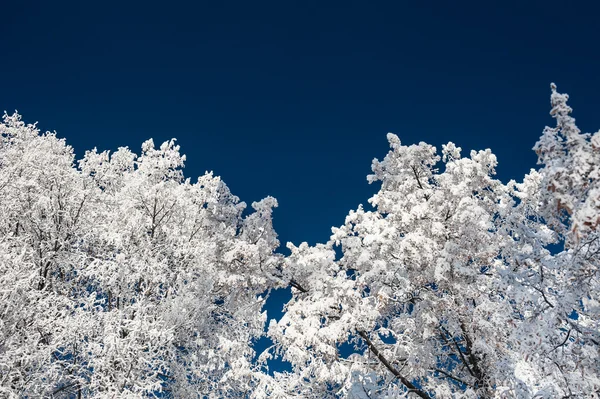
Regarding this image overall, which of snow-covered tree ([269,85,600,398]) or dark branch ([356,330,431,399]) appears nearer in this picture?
snow-covered tree ([269,85,600,398])

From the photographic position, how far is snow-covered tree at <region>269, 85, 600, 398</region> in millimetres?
7852

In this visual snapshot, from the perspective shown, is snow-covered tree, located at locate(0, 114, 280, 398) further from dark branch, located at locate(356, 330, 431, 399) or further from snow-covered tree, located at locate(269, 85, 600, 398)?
dark branch, located at locate(356, 330, 431, 399)

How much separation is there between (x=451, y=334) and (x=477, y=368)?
1.05 m

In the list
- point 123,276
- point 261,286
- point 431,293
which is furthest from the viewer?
point 261,286

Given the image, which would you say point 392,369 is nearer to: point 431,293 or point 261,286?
point 431,293

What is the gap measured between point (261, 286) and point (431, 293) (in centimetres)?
501

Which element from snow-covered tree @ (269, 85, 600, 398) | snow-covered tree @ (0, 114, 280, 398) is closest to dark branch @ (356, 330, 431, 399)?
snow-covered tree @ (269, 85, 600, 398)

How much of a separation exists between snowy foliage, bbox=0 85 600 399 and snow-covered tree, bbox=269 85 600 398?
5 cm

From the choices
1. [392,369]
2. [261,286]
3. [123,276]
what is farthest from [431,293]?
[123,276]

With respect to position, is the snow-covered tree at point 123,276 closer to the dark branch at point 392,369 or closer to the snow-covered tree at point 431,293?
the snow-covered tree at point 431,293

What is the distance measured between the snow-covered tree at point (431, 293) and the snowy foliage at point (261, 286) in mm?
49

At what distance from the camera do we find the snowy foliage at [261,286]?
9375 millimetres

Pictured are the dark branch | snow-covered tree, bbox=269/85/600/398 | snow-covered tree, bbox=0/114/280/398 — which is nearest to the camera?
snow-covered tree, bbox=269/85/600/398

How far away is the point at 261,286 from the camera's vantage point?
42.4 feet
